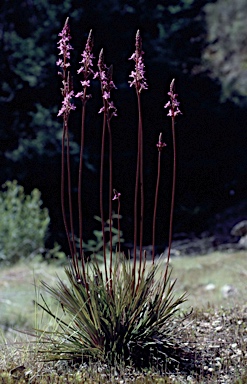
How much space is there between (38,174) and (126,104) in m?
1.82

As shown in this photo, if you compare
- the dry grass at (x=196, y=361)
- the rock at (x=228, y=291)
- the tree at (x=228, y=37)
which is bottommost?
the dry grass at (x=196, y=361)

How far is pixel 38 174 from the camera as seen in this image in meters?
8.98

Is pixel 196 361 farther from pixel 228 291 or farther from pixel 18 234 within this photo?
pixel 18 234

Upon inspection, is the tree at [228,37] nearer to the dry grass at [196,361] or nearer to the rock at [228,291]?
the rock at [228,291]

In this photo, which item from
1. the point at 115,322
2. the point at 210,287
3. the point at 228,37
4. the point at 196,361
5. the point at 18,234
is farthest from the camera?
the point at 228,37

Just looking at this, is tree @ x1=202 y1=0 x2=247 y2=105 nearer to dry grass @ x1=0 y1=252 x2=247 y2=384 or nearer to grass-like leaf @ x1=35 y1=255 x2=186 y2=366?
dry grass @ x1=0 y1=252 x2=247 y2=384

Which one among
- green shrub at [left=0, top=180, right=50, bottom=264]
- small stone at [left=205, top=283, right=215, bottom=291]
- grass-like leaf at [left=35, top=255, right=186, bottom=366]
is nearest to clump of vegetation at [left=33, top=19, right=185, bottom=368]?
grass-like leaf at [left=35, top=255, right=186, bottom=366]

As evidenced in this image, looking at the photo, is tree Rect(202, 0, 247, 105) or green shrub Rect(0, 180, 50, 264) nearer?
green shrub Rect(0, 180, 50, 264)

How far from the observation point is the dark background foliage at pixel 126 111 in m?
8.92

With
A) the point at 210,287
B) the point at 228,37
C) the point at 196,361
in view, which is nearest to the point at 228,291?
the point at 210,287

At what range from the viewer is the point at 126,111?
374 inches

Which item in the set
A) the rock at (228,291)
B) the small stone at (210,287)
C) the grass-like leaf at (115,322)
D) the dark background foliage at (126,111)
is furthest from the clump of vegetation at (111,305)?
the dark background foliage at (126,111)

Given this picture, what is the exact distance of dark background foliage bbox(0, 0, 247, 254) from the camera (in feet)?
29.3

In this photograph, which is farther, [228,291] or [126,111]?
[126,111]
